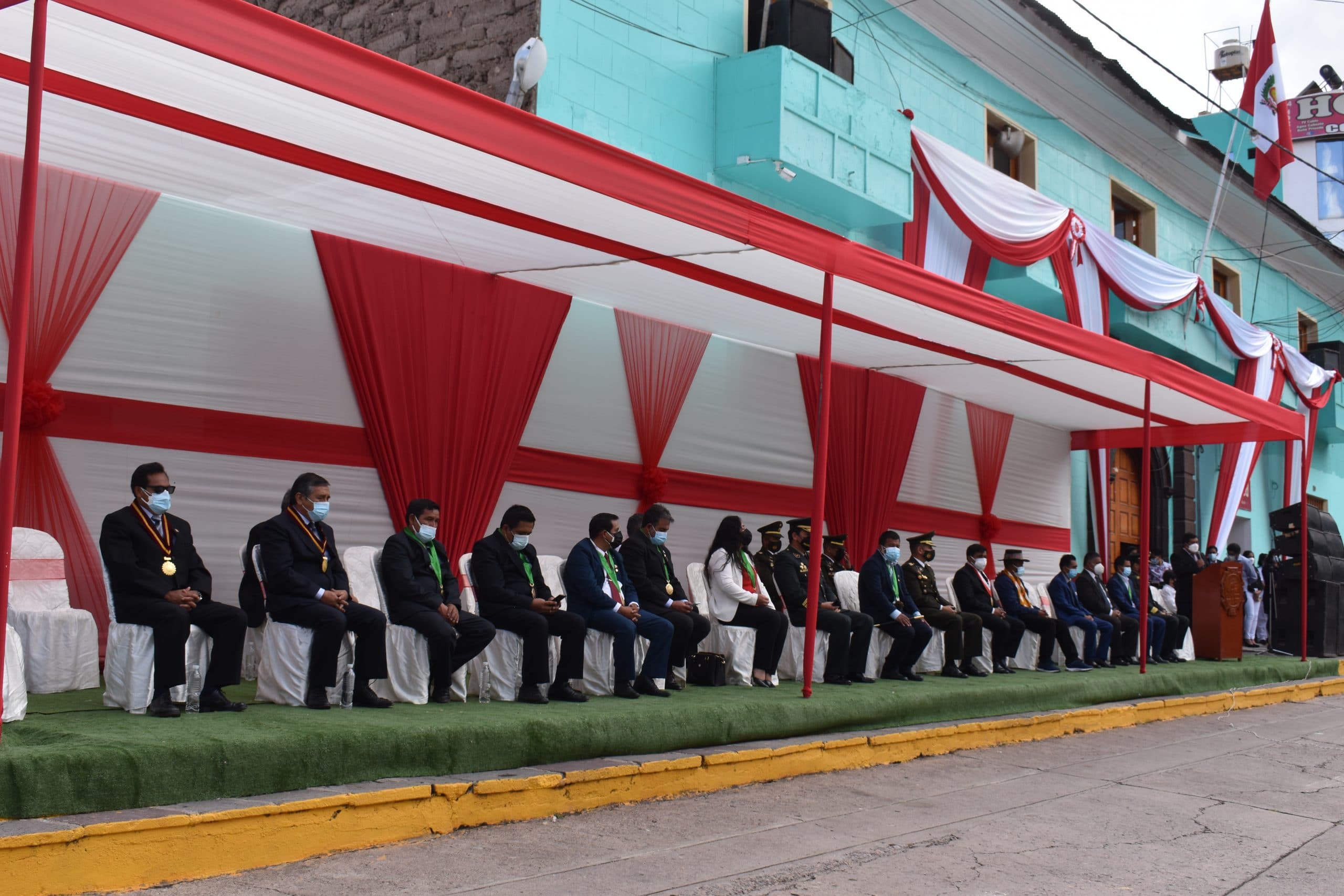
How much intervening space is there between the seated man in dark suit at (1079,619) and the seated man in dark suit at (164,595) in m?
8.94

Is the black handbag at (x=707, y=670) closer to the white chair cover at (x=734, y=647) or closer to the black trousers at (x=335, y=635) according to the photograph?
the white chair cover at (x=734, y=647)

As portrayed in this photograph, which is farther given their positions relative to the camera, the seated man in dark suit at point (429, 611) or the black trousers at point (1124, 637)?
the black trousers at point (1124, 637)

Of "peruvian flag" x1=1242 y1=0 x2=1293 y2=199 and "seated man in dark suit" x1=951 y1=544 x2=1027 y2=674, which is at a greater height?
"peruvian flag" x1=1242 y1=0 x2=1293 y2=199

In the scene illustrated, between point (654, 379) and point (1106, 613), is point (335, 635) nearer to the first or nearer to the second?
point (654, 379)

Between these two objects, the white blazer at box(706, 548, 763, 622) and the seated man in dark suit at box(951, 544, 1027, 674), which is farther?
the seated man in dark suit at box(951, 544, 1027, 674)

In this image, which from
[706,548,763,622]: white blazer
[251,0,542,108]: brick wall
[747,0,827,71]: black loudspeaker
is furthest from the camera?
[747,0,827,71]: black loudspeaker

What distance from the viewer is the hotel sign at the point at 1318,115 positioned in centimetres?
A: 2403

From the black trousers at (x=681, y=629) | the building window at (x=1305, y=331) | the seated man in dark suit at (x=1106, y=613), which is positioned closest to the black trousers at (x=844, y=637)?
the black trousers at (x=681, y=629)

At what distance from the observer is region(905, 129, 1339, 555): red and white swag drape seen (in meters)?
13.6

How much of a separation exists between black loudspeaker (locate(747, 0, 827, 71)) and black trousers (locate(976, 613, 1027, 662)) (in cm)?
530

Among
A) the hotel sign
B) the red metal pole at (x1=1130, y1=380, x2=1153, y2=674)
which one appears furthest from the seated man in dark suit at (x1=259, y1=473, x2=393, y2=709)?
the hotel sign

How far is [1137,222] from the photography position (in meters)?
20.5

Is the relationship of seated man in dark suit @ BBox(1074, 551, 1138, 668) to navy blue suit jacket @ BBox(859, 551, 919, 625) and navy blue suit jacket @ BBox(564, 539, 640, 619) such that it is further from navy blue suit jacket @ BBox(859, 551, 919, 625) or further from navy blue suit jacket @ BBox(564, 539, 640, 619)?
navy blue suit jacket @ BBox(564, 539, 640, 619)

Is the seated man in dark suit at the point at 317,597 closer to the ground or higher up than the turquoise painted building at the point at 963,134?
closer to the ground
